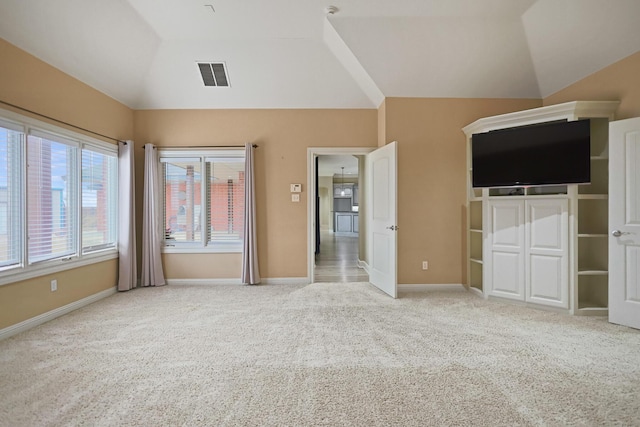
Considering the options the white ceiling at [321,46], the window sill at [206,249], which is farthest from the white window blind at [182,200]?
the white ceiling at [321,46]

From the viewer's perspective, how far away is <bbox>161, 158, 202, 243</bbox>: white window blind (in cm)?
523

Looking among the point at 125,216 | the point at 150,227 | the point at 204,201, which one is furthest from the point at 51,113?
the point at 204,201

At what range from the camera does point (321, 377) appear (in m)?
2.30

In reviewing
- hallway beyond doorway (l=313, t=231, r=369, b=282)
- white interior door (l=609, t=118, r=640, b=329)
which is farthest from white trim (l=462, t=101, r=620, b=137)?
hallway beyond doorway (l=313, t=231, r=369, b=282)

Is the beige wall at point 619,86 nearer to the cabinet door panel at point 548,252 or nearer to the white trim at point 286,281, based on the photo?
the cabinet door panel at point 548,252

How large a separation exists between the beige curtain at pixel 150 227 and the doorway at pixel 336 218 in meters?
2.34

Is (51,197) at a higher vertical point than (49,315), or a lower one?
higher

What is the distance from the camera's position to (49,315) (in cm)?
353

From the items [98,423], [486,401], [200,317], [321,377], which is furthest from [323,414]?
[200,317]

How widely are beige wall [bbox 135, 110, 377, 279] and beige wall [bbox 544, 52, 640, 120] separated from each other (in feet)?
8.73

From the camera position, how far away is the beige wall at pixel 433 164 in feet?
15.7

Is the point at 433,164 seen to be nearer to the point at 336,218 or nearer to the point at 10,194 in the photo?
the point at 10,194

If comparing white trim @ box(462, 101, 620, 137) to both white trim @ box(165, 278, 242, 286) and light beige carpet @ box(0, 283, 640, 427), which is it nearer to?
light beige carpet @ box(0, 283, 640, 427)

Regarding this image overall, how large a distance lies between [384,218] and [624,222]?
253 cm
